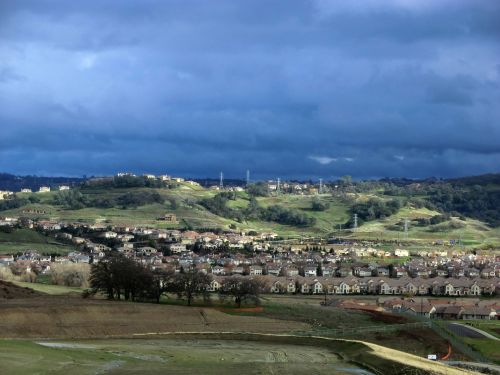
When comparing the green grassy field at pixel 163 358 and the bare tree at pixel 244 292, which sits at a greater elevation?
the bare tree at pixel 244 292

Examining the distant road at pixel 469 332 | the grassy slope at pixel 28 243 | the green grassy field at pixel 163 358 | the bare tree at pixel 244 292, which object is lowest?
the distant road at pixel 469 332

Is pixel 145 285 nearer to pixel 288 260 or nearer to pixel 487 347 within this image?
pixel 487 347

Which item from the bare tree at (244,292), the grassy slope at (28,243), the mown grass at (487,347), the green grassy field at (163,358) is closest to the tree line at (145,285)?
the bare tree at (244,292)

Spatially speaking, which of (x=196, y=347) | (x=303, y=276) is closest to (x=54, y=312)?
(x=196, y=347)

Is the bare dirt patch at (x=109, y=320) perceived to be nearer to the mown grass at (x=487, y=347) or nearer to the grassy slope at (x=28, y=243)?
the mown grass at (x=487, y=347)

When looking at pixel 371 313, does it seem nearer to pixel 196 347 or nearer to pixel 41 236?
pixel 196 347

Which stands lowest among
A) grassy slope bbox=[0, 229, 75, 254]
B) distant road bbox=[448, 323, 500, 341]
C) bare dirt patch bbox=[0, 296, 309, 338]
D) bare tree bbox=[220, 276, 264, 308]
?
distant road bbox=[448, 323, 500, 341]

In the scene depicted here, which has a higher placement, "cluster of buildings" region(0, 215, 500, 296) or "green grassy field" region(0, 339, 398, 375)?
"cluster of buildings" region(0, 215, 500, 296)

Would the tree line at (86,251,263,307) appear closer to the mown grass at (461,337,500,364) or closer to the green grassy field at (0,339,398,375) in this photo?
the green grassy field at (0,339,398,375)

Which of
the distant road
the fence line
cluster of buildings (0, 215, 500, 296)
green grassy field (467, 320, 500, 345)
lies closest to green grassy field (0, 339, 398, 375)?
the fence line
